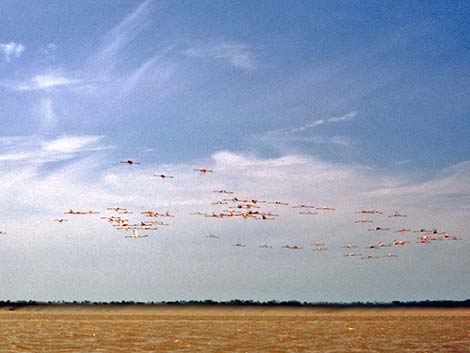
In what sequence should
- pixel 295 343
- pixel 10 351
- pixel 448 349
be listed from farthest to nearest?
pixel 295 343, pixel 448 349, pixel 10 351

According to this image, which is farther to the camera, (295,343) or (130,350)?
(295,343)

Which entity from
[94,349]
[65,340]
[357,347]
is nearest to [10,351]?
[94,349]

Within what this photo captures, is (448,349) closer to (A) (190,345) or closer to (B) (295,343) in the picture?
(B) (295,343)

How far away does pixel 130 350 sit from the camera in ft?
195

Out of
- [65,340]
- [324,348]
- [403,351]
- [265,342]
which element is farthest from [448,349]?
[65,340]

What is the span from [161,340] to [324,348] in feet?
63.5

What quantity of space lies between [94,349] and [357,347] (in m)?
24.8

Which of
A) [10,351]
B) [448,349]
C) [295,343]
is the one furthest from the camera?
[295,343]

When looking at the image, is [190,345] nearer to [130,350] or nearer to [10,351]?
[130,350]

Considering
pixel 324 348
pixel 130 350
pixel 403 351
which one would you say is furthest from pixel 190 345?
pixel 403 351

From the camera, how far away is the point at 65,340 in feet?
234

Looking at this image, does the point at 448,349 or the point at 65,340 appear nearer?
the point at 448,349

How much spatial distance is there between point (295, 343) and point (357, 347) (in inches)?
280

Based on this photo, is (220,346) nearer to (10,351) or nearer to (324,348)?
(324,348)
